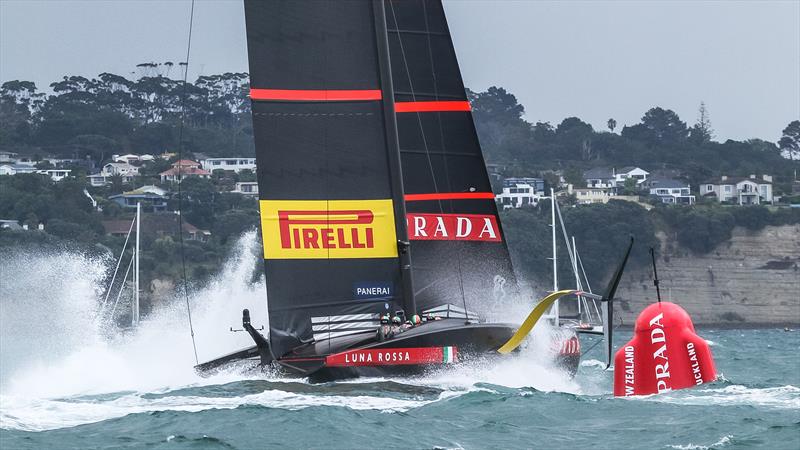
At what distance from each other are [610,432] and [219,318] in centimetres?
1171

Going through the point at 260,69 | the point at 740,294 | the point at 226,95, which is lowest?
the point at 740,294

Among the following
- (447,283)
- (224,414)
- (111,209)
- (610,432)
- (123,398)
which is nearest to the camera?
(610,432)

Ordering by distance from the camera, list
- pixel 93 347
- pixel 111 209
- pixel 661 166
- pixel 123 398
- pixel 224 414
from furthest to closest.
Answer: pixel 661 166, pixel 111 209, pixel 93 347, pixel 123 398, pixel 224 414

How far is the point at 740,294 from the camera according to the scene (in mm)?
71062

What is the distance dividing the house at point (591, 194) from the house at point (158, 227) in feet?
80.1

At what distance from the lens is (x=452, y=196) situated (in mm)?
17906

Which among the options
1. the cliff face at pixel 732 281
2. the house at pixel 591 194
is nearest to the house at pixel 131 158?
the house at pixel 591 194

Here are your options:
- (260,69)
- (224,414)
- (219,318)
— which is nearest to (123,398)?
(224,414)

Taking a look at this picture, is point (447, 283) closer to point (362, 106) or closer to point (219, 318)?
point (362, 106)

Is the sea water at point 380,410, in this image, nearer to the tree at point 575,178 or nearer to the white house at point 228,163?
the tree at point 575,178

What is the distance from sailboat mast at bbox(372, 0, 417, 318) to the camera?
1612 cm

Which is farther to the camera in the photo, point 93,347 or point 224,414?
point 93,347

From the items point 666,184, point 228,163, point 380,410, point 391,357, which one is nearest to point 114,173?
point 228,163

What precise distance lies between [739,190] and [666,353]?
78.4 meters
